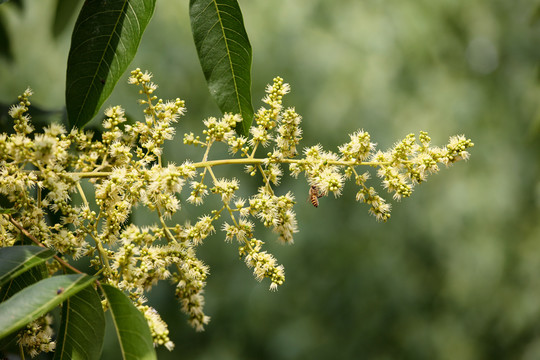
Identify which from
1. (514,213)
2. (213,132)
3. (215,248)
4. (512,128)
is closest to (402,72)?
(512,128)

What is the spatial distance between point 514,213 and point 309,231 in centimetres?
238

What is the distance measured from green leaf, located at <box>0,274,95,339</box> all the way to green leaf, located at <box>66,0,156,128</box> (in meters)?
0.27

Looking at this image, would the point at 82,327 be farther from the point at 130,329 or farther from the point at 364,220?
the point at 364,220

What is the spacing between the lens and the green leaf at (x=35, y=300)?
0.55 meters

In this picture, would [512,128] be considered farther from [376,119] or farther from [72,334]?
[72,334]

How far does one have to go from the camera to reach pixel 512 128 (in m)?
6.07

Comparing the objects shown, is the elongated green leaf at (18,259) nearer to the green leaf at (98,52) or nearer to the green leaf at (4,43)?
the green leaf at (98,52)

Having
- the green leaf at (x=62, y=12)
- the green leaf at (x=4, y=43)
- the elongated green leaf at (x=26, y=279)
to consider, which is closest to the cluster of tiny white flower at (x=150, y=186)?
the elongated green leaf at (x=26, y=279)

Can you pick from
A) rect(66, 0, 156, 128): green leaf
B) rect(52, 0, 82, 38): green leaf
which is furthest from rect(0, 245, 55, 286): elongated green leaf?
rect(52, 0, 82, 38): green leaf

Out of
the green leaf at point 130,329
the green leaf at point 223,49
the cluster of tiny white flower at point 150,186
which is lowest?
the green leaf at point 130,329

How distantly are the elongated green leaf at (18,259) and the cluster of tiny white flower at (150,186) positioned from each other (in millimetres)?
68

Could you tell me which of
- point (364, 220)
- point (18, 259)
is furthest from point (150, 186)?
point (364, 220)

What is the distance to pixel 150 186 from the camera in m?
0.80

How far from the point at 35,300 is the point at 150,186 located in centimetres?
26
